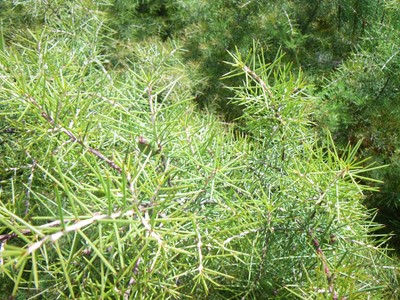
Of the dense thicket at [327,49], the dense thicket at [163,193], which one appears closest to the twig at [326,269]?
the dense thicket at [163,193]

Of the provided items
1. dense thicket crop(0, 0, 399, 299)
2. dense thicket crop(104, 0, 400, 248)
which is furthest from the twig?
dense thicket crop(104, 0, 400, 248)

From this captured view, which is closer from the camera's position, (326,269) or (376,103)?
(326,269)

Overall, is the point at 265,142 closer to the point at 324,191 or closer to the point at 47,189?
the point at 324,191

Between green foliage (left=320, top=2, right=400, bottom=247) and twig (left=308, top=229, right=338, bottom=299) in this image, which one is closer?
twig (left=308, top=229, right=338, bottom=299)

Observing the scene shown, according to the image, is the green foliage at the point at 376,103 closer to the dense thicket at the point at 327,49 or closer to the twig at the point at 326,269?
the dense thicket at the point at 327,49

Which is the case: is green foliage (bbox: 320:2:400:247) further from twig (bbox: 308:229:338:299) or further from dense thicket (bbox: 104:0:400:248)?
twig (bbox: 308:229:338:299)

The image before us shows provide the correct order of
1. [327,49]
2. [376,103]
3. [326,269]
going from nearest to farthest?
[326,269] < [376,103] < [327,49]

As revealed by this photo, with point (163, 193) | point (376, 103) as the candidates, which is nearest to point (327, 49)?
point (376, 103)

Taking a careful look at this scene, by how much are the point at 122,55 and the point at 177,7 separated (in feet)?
1.20

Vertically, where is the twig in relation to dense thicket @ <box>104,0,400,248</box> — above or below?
above

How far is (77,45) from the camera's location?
2.33 ft

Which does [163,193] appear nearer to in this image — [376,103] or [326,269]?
[326,269]

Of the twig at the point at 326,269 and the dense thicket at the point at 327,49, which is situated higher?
the twig at the point at 326,269

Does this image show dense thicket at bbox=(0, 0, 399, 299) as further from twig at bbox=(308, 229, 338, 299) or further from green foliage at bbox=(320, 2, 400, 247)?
green foliage at bbox=(320, 2, 400, 247)
